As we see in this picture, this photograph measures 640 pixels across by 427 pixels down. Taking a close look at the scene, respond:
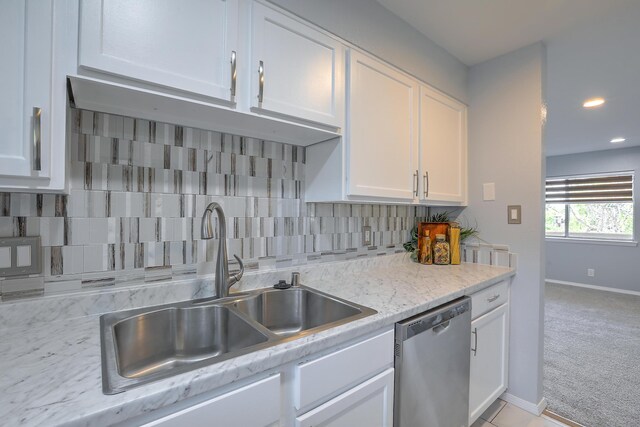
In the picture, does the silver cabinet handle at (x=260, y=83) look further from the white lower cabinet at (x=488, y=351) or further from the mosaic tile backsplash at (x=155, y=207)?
the white lower cabinet at (x=488, y=351)

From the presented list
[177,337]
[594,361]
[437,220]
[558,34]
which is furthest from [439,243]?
[594,361]

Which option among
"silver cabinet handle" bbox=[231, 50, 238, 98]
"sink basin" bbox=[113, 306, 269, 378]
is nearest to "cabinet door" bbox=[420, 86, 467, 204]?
"silver cabinet handle" bbox=[231, 50, 238, 98]

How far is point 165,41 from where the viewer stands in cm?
93

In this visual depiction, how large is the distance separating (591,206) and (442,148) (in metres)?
4.88

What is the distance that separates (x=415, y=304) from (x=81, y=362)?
1.10m

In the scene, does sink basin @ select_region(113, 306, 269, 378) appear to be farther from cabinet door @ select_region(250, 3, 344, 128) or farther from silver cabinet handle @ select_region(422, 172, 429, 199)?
silver cabinet handle @ select_region(422, 172, 429, 199)

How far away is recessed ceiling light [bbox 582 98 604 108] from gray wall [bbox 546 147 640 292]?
2657 millimetres

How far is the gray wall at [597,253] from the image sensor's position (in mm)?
4496

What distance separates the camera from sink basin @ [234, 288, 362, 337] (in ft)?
4.24

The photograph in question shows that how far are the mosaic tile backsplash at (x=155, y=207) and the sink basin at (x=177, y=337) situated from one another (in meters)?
0.20

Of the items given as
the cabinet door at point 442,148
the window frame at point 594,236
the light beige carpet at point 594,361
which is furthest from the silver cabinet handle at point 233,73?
the window frame at point 594,236

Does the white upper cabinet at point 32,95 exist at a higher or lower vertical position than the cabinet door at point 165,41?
lower

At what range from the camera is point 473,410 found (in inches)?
63.2

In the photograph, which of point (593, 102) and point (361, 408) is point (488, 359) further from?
point (593, 102)
